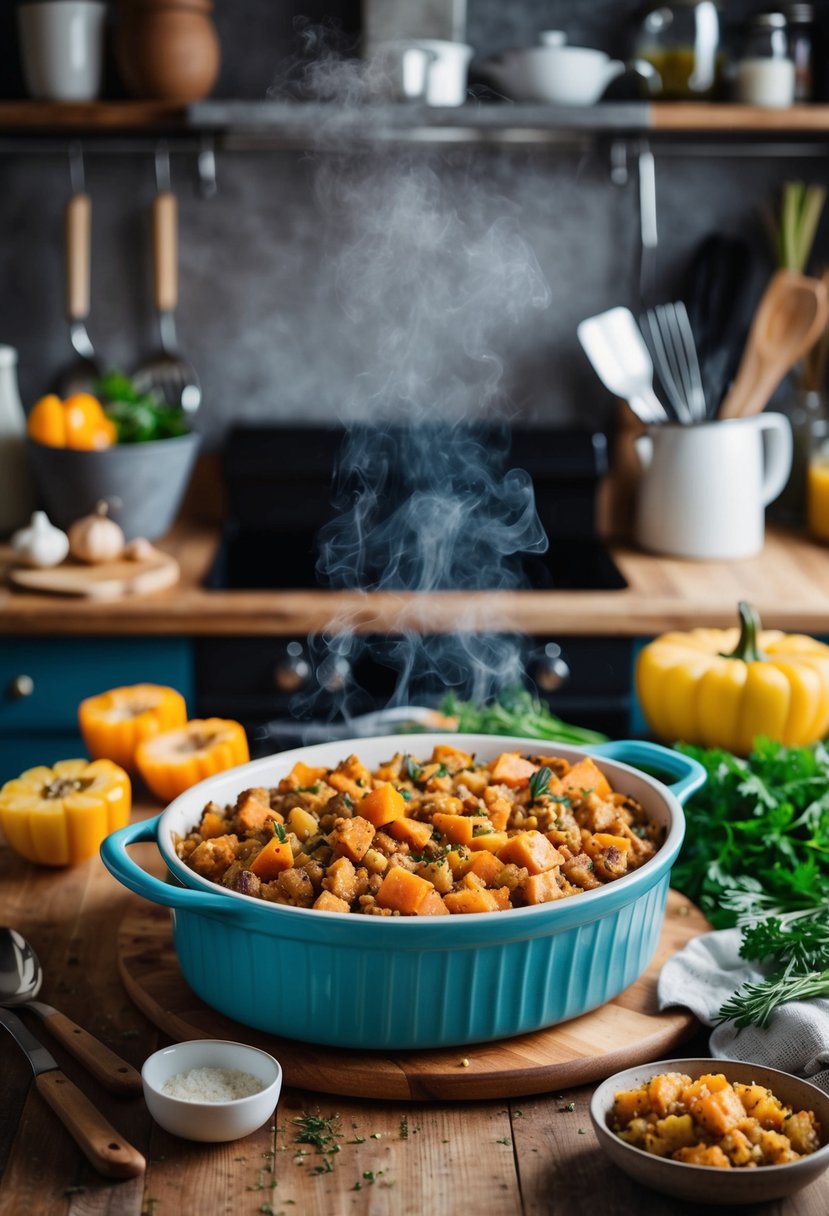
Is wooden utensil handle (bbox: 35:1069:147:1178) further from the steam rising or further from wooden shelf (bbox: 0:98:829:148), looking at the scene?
wooden shelf (bbox: 0:98:829:148)

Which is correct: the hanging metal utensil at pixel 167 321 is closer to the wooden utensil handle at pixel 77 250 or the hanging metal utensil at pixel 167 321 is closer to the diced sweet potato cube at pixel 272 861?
the wooden utensil handle at pixel 77 250

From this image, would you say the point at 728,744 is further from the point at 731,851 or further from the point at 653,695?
the point at 731,851

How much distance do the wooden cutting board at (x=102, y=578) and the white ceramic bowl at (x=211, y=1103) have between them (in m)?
1.61

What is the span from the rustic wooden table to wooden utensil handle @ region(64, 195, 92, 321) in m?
2.20

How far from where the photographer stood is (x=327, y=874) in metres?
1.10

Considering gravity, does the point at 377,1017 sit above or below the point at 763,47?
below

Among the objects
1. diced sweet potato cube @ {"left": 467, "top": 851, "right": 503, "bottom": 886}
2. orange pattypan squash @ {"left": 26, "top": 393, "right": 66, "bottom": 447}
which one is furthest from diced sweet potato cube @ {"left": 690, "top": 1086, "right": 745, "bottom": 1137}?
orange pattypan squash @ {"left": 26, "top": 393, "right": 66, "bottom": 447}

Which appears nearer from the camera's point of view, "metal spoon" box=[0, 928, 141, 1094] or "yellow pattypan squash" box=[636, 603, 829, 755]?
"metal spoon" box=[0, 928, 141, 1094]

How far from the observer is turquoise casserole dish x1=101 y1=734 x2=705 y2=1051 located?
1.02 metres

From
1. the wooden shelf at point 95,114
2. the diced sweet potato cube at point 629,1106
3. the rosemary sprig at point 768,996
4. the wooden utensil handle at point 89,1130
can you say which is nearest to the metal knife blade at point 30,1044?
the wooden utensil handle at point 89,1130

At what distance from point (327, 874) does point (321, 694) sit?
1502 millimetres

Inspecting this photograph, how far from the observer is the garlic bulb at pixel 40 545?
102 inches

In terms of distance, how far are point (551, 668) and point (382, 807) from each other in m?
1.40

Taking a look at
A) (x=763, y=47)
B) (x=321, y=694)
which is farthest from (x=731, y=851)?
(x=763, y=47)
